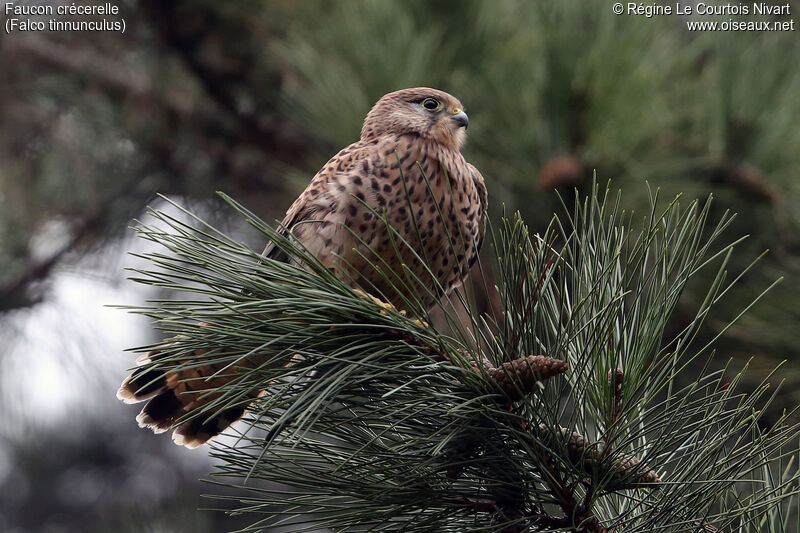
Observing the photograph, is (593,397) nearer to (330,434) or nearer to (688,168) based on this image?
(330,434)

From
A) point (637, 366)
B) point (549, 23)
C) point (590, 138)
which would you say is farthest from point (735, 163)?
point (637, 366)

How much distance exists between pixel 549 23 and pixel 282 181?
5.22ft

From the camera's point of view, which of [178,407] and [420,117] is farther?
[420,117]

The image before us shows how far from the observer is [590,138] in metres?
2.95

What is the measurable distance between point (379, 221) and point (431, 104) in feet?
2.41

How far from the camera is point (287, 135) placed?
4.44 m

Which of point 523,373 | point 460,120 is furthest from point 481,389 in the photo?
point 460,120

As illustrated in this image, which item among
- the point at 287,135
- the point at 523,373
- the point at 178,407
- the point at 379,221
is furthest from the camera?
the point at 287,135

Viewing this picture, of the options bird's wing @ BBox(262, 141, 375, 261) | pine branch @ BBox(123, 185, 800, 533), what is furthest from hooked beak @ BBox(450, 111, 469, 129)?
pine branch @ BBox(123, 185, 800, 533)

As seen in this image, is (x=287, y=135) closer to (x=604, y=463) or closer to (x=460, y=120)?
(x=460, y=120)

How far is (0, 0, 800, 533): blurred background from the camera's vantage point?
300cm

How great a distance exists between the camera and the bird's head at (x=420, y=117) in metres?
2.80

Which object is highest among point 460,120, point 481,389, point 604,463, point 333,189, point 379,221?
point 460,120

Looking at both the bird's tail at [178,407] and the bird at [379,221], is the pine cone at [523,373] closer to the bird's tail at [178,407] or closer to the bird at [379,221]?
the bird at [379,221]
